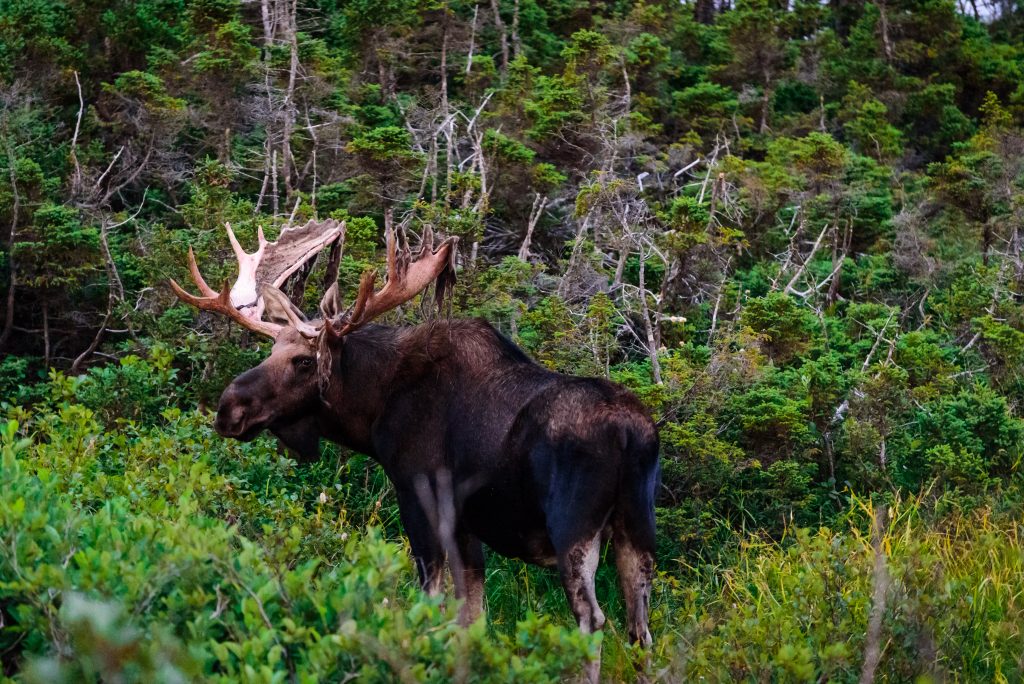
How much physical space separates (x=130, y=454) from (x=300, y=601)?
11.5 feet

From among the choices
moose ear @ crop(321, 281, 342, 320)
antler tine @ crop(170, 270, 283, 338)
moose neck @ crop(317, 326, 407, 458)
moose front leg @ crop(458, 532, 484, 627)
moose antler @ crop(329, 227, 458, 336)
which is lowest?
moose front leg @ crop(458, 532, 484, 627)

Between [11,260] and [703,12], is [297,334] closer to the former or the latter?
[11,260]

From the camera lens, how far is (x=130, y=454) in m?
7.16

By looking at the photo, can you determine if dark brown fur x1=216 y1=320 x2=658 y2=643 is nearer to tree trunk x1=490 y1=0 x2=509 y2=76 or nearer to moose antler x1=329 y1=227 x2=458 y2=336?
moose antler x1=329 y1=227 x2=458 y2=336

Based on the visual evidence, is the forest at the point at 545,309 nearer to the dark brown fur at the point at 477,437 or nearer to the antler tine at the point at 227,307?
the dark brown fur at the point at 477,437

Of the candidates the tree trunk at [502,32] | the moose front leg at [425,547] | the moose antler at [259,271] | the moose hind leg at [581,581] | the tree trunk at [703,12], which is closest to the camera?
the moose hind leg at [581,581]

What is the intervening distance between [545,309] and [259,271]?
2.22 metres

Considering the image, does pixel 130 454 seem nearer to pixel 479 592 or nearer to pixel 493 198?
pixel 479 592

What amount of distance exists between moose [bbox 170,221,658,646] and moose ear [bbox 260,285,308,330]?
0.5 inches

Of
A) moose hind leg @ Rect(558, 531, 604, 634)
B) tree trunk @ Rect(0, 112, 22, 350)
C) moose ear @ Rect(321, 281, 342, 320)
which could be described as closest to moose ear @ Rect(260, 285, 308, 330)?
moose ear @ Rect(321, 281, 342, 320)

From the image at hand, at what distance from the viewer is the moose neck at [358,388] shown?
673 cm

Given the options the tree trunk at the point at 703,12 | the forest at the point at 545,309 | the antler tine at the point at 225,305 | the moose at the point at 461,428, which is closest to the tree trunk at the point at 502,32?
the forest at the point at 545,309

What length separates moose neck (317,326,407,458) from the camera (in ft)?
22.1

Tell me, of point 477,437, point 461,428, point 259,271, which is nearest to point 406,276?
point 461,428
